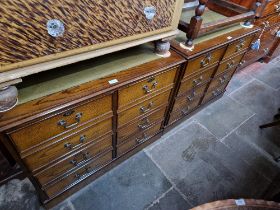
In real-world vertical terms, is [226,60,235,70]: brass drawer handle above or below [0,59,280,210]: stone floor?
above

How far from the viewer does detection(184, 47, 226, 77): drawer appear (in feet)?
4.71

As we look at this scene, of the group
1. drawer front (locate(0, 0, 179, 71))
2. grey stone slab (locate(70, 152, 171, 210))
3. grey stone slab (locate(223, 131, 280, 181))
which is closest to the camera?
drawer front (locate(0, 0, 179, 71))

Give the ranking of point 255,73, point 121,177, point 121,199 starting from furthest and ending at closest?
1. point 255,73
2. point 121,177
3. point 121,199

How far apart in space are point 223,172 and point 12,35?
183 centimetres

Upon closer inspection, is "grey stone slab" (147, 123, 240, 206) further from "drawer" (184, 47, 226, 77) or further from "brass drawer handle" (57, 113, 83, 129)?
"brass drawer handle" (57, 113, 83, 129)

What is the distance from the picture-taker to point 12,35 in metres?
0.68

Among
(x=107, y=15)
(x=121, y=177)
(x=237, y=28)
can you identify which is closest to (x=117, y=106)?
(x=107, y=15)

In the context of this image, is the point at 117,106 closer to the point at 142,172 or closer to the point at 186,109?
the point at 142,172

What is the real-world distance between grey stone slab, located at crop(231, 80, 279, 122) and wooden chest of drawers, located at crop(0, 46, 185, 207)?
147 cm

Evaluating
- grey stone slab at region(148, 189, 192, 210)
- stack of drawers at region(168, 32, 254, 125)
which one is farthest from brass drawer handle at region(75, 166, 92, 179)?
stack of drawers at region(168, 32, 254, 125)

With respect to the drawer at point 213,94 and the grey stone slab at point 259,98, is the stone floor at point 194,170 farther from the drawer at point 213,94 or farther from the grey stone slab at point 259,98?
the drawer at point 213,94

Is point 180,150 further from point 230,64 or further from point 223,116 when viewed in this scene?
point 230,64

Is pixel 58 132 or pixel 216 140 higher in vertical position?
pixel 58 132

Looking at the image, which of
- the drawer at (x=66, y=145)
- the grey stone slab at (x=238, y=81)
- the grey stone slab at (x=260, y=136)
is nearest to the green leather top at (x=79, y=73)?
the drawer at (x=66, y=145)
